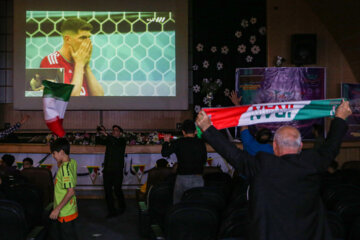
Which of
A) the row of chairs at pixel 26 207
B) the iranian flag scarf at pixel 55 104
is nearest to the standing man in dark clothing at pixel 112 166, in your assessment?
the row of chairs at pixel 26 207

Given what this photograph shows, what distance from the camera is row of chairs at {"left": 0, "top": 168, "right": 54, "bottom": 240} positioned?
9.51 feet

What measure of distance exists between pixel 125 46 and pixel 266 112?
6.58 m

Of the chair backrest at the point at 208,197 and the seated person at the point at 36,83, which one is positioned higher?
the seated person at the point at 36,83

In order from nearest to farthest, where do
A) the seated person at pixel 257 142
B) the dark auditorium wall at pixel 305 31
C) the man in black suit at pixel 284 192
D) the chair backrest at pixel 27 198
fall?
the man in black suit at pixel 284 192 → the seated person at pixel 257 142 → the chair backrest at pixel 27 198 → the dark auditorium wall at pixel 305 31

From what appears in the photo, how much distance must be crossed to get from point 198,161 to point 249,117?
1.22 metres

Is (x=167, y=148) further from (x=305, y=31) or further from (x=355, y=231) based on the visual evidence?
(x=305, y=31)

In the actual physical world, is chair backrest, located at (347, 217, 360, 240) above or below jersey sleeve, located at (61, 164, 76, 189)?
below

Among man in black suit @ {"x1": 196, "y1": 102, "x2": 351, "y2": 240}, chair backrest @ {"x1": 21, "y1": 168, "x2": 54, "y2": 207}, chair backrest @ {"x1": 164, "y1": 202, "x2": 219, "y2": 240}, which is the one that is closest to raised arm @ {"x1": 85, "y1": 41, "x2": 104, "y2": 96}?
chair backrest @ {"x1": 21, "y1": 168, "x2": 54, "y2": 207}

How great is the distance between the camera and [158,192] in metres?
4.09

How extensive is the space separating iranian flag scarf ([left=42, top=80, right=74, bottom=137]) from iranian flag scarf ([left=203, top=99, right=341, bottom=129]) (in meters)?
2.41

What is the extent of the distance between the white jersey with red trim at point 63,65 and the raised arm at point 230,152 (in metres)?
7.09

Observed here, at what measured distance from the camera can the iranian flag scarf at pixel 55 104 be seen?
4.44 metres

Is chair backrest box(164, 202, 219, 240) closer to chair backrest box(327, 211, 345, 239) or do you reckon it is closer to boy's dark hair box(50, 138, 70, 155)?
chair backrest box(327, 211, 345, 239)

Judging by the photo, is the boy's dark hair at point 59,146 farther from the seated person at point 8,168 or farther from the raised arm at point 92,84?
the raised arm at point 92,84
